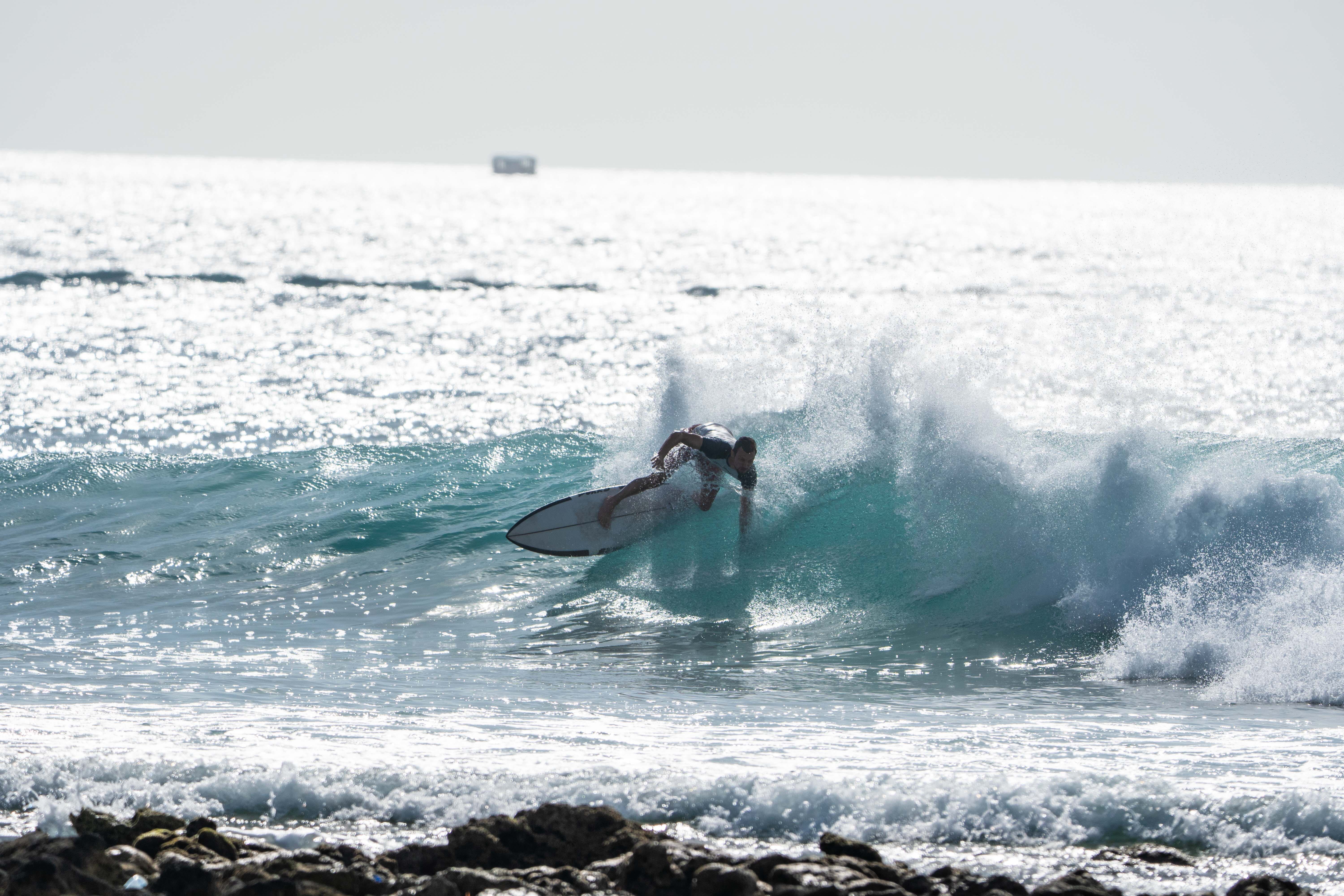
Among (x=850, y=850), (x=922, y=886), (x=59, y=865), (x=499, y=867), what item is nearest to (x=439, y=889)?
(x=499, y=867)

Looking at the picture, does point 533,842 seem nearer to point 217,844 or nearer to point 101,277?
point 217,844

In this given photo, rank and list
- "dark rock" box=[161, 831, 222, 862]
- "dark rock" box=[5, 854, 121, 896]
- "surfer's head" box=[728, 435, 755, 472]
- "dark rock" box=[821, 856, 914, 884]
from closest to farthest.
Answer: "dark rock" box=[5, 854, 121, 896] < "dark rock" box=[821, 856, 914, 884] < "dark rock" box=[161, 831, 222, 862] < "surfer's head" box=[728, 435, 755, 472]

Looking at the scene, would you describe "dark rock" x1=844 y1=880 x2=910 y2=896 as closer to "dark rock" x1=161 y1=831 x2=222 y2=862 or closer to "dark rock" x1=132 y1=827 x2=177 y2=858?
"dark rock" x1=161 y1=831 x2=222 y2=862

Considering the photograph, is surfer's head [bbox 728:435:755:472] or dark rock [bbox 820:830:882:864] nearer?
dark rock [bbox 820:830:882:864]

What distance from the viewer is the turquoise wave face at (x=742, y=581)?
8.95 metres

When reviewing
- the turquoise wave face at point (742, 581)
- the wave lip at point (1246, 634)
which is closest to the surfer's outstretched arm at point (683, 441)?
the turquoise wave face at point (742, 581)

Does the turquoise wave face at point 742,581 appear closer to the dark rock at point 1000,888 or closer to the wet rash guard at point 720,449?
the wet rash guard at point 720,449

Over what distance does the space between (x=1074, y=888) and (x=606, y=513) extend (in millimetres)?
7245

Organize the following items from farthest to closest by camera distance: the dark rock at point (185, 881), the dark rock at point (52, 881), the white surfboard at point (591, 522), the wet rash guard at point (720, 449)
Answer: the white surfboard at point (591, 522)
the wet rash guard at point (720, 449)
the dark rock at point (185, 881)
the dark rock at point (52, 881)

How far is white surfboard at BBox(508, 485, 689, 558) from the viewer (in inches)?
461

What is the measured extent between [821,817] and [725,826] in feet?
1.53

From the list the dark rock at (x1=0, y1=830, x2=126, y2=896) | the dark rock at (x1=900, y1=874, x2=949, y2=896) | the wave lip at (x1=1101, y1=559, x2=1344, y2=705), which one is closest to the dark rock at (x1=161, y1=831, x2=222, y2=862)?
the dark rock at (x1=0, y1=830, x2=126, y2=896)

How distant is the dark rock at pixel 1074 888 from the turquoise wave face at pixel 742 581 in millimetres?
3560

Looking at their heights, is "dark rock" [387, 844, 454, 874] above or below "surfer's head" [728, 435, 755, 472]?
below
